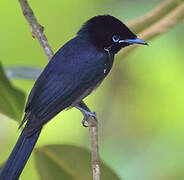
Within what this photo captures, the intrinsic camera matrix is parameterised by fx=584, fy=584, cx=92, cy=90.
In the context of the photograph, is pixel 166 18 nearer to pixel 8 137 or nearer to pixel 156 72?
pixel 156 72

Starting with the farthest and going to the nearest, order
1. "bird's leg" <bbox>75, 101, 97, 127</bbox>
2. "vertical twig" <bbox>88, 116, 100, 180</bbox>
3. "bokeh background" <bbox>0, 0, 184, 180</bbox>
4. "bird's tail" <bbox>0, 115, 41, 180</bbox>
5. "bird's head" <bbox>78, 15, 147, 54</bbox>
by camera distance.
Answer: "bokeh background" <bbox>0, 0, 184, 180</bbox>
"bird's head" <bbox>78, 15, 147, 54</bbox>
"bird's leg" <bbox>75, 101, 97, 127</bbox>
"bird's tail" <bbox>0, 115, 41, 180</bbox>
"vertical twig" <bbox>88, 116, 100, 180</bbox>

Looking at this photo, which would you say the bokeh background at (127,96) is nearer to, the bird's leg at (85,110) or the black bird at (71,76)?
the bird's leg at (85,110)

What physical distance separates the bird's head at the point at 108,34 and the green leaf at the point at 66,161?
973mm

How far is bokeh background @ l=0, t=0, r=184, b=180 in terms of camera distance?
4.77 meters

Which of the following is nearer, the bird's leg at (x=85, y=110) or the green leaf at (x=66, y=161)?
the green leaf at (x=66, y=161)

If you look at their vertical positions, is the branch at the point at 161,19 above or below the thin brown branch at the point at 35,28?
below

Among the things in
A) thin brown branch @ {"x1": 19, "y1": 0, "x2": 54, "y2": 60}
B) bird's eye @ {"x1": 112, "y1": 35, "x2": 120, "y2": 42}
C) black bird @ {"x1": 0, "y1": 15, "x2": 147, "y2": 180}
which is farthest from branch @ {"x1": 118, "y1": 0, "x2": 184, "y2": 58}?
thin brown branch @ {"x1": 19, "y1": 0, "x2": 54, "y2": 60}

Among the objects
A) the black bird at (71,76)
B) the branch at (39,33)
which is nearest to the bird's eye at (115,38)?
the black bird at (71,76)

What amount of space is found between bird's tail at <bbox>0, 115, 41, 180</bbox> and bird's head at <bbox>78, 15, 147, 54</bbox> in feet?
3.08

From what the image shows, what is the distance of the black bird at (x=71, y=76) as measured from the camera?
A: 3.75m

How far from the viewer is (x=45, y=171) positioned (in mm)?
3639

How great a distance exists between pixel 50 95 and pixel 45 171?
560 mm

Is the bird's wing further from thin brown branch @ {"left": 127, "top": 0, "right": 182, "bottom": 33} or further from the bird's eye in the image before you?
thin brown branch @ {"left": 127, "top": 0, "right": 182, "bottom": 33}

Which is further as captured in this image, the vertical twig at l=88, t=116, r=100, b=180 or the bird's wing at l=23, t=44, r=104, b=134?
the bird's wing at l=23, t=44, r=104, b=134
